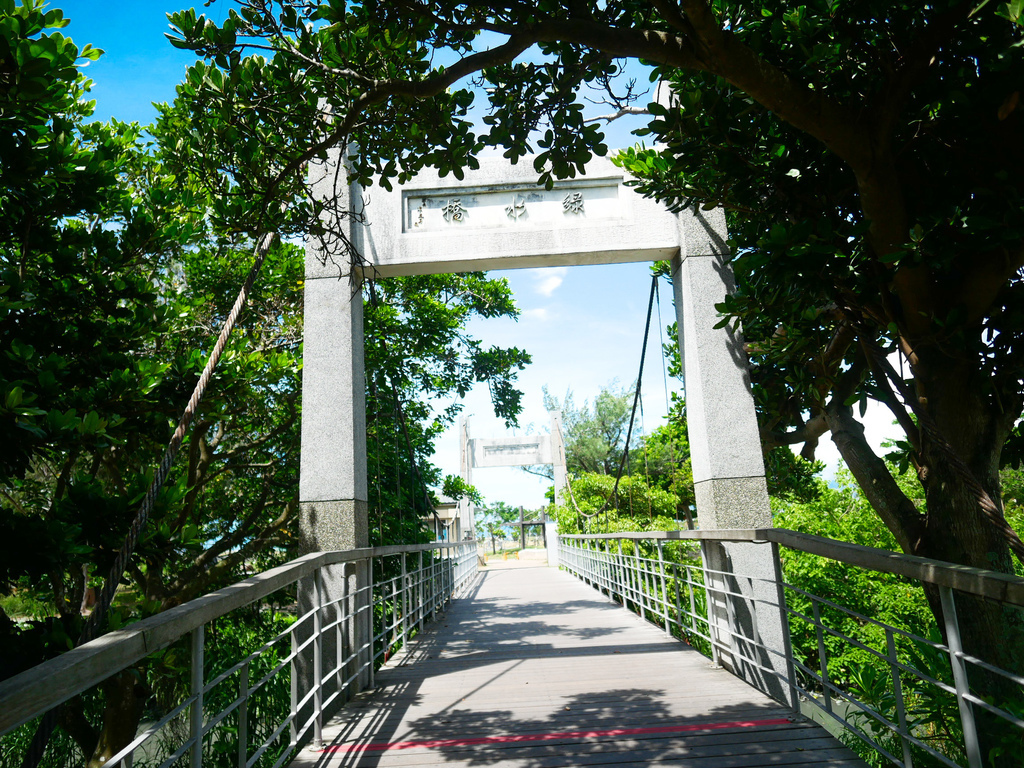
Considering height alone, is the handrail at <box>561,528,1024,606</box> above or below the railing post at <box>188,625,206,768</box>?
above

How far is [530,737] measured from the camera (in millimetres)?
2656

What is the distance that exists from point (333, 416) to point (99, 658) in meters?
3.05

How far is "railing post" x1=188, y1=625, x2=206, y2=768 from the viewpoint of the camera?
65.5 inches

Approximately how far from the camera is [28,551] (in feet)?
7.33

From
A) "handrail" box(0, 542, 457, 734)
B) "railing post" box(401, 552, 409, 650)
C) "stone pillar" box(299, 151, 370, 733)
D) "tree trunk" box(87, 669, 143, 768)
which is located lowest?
"tree trunk" box(87, 669, 143, 768)

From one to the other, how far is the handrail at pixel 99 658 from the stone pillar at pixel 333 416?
75.1 inches

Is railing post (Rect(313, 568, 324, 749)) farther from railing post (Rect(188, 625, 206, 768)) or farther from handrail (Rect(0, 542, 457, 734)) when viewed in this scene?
railing post (Rect(188, 625, 206, 768))

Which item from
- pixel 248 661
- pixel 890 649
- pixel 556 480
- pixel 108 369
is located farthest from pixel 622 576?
pixel 556 480

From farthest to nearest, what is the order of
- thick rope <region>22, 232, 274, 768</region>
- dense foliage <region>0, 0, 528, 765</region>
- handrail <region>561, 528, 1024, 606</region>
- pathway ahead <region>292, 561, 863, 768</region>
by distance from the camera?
1. pathway ahead <region>292, 561, 863, 768</region>
2. dense foliage <region>0, 0, 528, 765</region>
3. thick rope <region>22, 232, 274, 768</region>
4. handrail <region>561, 528, 1024, 606</region>

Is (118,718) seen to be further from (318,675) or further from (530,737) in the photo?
(530,737)

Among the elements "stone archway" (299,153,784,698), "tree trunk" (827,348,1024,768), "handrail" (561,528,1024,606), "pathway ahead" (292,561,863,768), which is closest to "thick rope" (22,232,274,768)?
"pathway ahead" (292,561,863,768)

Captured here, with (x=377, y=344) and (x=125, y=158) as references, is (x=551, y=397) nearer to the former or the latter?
(x=377, y=344)

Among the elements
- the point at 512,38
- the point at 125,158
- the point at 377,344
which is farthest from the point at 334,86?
the point at 377,344

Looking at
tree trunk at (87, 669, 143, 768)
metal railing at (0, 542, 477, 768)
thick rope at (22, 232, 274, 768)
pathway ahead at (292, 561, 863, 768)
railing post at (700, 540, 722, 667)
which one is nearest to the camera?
metal railing at (0, 542, 477, 768)
